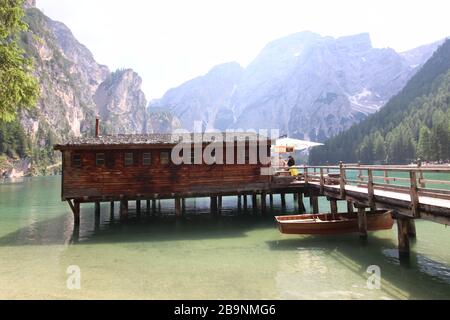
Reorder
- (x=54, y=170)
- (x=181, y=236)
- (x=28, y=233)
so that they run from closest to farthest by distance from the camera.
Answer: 1. (x=181, y=236)
2. (x=28, y=233)
3. (x=54, y=170)

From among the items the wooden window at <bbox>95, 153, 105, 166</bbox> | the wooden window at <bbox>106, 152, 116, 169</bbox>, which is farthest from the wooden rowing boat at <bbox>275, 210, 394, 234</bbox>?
the wooden window at <bbox>95, 153, 105, 166</bbox>

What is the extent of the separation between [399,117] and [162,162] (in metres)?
177

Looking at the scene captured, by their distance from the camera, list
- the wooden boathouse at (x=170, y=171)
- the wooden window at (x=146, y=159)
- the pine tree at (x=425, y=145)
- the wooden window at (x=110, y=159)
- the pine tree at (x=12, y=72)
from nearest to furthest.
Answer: the pine tree at (x=12, y=72)
the wooden boathouse at (x=170, y=171)
the wooden window at (x=110, y=159)
the wooden window at (x=146, y=159)
the pine tree at (x=425, y=145)

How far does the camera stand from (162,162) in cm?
2519

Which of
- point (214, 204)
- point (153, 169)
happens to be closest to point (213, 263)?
point (153, 169)

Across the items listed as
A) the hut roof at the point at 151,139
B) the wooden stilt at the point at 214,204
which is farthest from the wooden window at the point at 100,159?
the wooden stilt at the point at 214,204

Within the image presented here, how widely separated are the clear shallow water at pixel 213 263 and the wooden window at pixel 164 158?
4748 millimetres

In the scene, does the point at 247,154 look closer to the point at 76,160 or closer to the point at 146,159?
the point at 146,159

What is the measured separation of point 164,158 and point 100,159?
4550 millimetres

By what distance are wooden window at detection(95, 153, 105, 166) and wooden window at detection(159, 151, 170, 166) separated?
13.3 ft

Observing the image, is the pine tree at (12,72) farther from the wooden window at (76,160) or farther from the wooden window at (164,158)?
the wooden window at (164,158)

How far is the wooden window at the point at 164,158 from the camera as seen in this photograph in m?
25.2
